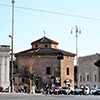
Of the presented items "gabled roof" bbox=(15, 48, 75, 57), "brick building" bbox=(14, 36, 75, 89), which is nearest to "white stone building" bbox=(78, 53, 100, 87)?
"brick building" bbox=(14, 36, 75, 89)

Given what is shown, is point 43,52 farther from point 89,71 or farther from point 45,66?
point 89,71

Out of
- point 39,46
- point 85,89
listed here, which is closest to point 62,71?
point 39,46

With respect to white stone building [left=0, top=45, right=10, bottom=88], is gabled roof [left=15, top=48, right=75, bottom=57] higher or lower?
higher

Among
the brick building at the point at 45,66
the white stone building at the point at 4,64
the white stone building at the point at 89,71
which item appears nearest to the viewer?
the white stone building at the point at 4,64

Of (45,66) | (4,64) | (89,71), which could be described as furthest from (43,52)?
(89,71)

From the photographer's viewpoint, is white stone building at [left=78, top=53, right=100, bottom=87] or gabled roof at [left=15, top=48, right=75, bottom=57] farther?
white stone building at [left=78, top=53, right=100, bottom=87]

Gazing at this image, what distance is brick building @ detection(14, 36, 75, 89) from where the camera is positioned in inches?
3981

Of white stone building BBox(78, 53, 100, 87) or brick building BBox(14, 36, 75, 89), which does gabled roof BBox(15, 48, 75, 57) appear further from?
white stone building BBox(78, 53, 100, 87)

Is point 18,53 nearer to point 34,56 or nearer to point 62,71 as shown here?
point 34,56

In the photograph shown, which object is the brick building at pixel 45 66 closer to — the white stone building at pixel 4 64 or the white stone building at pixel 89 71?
the white stone building at pixel 4 64

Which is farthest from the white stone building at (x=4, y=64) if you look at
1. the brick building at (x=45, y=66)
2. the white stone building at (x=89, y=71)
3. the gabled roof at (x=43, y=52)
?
the white stone building at (x=89, y=71)

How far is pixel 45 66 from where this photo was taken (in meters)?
102

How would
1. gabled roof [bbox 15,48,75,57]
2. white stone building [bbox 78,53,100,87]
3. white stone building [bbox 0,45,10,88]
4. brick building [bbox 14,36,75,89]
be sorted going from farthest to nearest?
white stone building [bbox 78,53,100,87] → gabled roof [bbox 15,48,75,57] → brick building [bbox 14,36,75,89] → white stone building [bbox 0,45,10,88]

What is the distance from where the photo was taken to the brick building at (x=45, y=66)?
101125 mm
